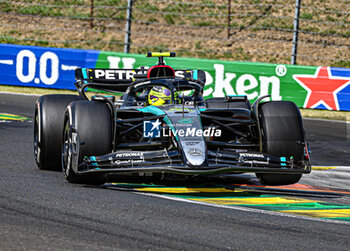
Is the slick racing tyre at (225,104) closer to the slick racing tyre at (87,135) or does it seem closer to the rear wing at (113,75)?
the rear wing at (113,75)

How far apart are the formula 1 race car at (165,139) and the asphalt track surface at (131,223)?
34 cm

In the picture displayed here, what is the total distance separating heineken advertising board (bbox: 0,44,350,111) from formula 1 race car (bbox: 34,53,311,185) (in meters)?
7.17

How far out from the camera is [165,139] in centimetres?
729

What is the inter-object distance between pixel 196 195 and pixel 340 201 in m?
1.44

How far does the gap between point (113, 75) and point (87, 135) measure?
3.52m

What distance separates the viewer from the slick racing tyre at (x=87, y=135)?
22.8 ft

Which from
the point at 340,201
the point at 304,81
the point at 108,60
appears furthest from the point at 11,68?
the point at 340,201

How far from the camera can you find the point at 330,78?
50.0 feet

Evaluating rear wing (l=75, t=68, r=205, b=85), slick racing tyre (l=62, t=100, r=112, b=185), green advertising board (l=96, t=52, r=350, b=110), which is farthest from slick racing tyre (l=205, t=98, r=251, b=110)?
green advertising board (l=96, t=52, r=350, b=110)

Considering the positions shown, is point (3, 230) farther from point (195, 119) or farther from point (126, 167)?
point (195, 119)

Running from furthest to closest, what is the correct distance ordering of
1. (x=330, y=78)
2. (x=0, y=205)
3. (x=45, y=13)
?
(x=45, y=13)
(x=330, y=78)
(x=0, y=205)

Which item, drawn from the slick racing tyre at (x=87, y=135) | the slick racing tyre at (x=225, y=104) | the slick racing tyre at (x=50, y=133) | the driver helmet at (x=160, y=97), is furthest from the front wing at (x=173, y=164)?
the slick racing tyre at (x=225, y=104)

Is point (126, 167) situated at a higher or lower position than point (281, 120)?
lower

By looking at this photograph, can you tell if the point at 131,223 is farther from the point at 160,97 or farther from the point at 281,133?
the point at 160,97
